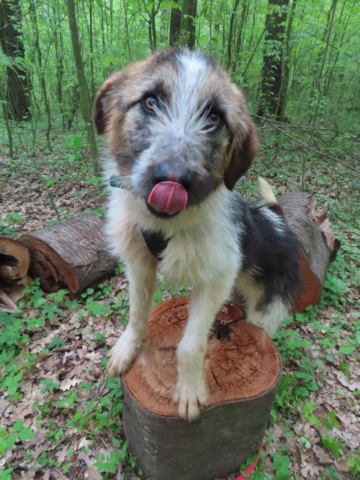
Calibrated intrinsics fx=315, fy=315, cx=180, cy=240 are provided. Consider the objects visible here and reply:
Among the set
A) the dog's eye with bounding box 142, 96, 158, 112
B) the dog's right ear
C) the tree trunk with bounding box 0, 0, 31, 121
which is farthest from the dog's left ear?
the tree trunk with bounding box 0, 0, 31, 121

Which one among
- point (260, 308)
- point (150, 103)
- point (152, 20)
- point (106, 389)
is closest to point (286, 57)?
point (152, 20)

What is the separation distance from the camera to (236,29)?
26.2 ft

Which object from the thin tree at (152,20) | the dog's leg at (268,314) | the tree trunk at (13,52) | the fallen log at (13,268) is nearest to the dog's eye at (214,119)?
the dog's leg at (268,314)

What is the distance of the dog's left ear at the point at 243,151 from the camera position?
210 cm

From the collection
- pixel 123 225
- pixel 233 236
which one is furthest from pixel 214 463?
pixel 123 225

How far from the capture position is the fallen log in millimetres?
4031

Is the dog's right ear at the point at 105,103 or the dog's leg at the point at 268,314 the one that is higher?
the dog's right ear at the point at 105,103

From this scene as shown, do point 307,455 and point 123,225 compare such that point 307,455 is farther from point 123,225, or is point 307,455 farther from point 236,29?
point 236,29

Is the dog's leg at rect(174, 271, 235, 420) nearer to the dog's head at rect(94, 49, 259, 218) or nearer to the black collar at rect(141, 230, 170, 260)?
the black collar at rect(141, 230, 170, 260)

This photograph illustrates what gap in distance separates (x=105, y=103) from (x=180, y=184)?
1.15 metres

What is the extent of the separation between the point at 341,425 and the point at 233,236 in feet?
6.84

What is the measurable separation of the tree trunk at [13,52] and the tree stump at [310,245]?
24.3 ft

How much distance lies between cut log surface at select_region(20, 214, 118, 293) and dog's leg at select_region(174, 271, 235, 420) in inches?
93.8

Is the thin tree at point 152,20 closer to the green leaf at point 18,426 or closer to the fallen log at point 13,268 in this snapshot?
the fallen log at point 13,268
